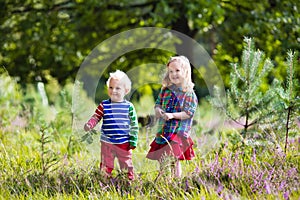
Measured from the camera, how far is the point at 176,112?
306 centimetres

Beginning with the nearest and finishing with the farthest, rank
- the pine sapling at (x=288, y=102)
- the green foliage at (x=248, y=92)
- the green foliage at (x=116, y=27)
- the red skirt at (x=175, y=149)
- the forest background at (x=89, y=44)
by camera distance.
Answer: the red skirt at (x=175, y=149) < the pine sapling at (x=288, y=102) < the green foliage at (x=248, y=92) < the forest background at (x=89, y=44) < the green foliage at (x=116, y=27)

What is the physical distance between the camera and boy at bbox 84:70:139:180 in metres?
2.98

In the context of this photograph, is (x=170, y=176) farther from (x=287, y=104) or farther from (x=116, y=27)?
(x=116, y=27)

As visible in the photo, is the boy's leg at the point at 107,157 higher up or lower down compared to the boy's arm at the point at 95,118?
lower down

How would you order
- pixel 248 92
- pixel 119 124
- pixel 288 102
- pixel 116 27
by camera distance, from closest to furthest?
pixel 119 124 < pixel 288 102 < pixel 248 92 < pixel 116 27

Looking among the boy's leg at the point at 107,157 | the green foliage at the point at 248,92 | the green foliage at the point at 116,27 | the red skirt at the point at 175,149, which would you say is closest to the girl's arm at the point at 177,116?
the red skirt at the point at 175,149

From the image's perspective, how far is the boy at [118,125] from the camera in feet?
9.78

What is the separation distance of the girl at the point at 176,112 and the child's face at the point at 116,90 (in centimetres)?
27

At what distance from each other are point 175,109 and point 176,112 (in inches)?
1.1

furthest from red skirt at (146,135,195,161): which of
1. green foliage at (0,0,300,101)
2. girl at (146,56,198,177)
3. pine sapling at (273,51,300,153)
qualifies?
green foliage at (0,0,300,101)

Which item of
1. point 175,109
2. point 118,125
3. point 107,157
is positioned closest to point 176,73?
point 175,109

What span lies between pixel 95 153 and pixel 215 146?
1044mm

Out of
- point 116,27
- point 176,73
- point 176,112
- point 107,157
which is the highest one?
point 116,27

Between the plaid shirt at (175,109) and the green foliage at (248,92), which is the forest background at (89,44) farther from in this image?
the plaid shirt at (175,109)
